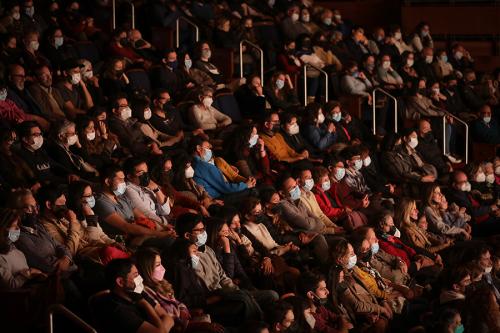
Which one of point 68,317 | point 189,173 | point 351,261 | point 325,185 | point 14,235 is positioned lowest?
point 325,185

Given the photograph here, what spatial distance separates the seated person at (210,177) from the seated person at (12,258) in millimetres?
2571

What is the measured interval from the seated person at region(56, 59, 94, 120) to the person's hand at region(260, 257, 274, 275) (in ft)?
8.16

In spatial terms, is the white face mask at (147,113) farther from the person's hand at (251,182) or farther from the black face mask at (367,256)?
the black face mask at (367,256)

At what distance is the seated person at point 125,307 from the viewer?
688cm

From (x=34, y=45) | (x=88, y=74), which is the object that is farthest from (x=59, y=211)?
(x=34, y=45)

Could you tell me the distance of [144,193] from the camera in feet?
30.4

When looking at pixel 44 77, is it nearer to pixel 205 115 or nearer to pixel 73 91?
pixel 73 91

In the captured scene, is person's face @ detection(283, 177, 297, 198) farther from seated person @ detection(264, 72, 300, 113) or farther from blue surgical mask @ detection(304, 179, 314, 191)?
seated person @ detection(264, 72, 300, 113)

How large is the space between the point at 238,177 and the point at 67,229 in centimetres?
260

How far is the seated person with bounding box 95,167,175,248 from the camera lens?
28.1ft

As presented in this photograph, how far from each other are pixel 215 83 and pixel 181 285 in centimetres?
473

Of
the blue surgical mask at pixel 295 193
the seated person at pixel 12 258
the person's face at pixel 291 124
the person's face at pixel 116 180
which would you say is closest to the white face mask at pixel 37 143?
the person's face at pixel 116 180

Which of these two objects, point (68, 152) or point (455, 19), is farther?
point (455, 19)

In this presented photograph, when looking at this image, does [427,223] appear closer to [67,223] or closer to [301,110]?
[301,110]
